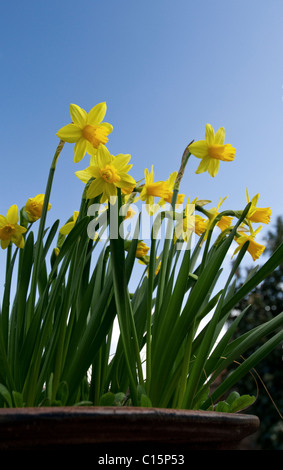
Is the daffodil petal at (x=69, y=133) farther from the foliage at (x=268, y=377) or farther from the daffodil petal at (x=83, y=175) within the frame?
the foliage at (x=268, y=377)

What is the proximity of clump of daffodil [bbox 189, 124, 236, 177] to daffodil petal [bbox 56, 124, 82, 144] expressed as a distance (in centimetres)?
27

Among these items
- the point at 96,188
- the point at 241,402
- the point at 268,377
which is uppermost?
the point at 96,188

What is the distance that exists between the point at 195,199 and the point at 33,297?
0.45 metres

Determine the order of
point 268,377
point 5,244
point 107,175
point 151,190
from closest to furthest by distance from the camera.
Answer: point 107,175 < point 151,190 < point 5,244 < point 268,377

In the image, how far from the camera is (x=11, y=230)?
3.72 ft

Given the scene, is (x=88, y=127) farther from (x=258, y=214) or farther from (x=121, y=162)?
(x=258, y=214)

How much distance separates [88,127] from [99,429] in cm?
60

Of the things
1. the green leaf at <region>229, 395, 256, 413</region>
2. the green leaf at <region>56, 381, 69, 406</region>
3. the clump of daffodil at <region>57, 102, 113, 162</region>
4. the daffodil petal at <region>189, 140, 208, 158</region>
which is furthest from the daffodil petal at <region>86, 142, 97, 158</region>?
the green leaf at <region>229, 395, 256, 413</region>

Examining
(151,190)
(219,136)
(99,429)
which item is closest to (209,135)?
(219,136)

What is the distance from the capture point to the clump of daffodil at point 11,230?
1.13 metres

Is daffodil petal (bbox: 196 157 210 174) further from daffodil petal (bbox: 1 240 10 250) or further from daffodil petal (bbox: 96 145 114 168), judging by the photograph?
daffodil petal (bbox: 1 240 10 250)

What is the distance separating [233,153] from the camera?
1.08 meters

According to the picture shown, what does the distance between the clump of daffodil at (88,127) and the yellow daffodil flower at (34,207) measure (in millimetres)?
227

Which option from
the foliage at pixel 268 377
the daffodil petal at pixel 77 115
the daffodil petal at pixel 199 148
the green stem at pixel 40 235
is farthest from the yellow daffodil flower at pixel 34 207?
the foliage at pixel 268 377
